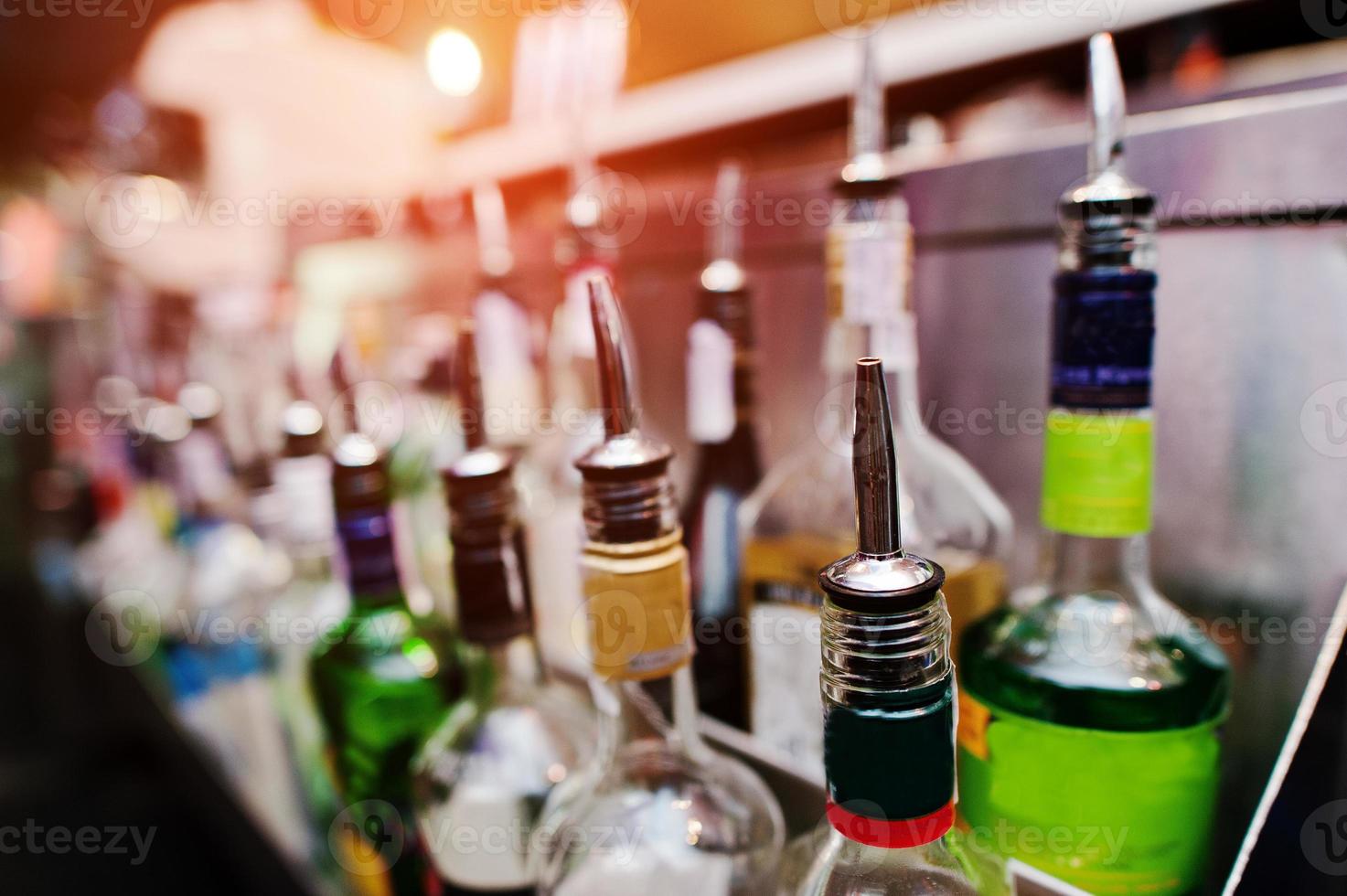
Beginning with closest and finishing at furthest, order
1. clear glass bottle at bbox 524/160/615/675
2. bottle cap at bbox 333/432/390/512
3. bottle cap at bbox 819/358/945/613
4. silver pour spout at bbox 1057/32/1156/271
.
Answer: bottle cap at bbox 819/358/945/613 → silver pour spout at bbox 1057/32/1156/271 → bottle cap at bbox 333/432/390/512 → clear glass bottle at bbox 524/160/615/675

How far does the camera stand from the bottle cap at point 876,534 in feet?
0.93

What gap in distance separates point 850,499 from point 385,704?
43cm

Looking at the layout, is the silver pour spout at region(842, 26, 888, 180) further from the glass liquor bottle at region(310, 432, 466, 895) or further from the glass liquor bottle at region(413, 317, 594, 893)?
the glass liquor bottle at region(310, 432, 466, 895)

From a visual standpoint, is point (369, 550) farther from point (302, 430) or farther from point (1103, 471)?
point (1103, 471)

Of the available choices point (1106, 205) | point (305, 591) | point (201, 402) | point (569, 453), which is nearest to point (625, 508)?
point (1106, 205)

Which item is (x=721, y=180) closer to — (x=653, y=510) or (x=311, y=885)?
(x=653, y=510)

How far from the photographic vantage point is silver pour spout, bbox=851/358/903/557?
0.29 meters

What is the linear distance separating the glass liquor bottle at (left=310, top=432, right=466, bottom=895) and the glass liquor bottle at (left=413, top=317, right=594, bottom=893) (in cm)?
9

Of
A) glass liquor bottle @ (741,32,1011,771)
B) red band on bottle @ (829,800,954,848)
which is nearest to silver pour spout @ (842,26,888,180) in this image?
glass liquor bottle @ (741,32,1011,771)

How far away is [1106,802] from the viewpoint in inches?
16.5

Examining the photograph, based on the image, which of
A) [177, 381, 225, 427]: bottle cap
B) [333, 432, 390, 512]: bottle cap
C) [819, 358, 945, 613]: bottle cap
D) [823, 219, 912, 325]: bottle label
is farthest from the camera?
[177, 381, 225, 427]: bottle cap

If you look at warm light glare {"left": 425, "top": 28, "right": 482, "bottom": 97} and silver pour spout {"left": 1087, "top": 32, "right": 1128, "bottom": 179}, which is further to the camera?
warm light glare {"left": 425, "top": 28, "right": 482, "bottom": 97}

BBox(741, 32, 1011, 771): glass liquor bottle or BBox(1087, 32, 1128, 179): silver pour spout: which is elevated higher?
BBox(1087, 32, 1128, 179): silver pour spout

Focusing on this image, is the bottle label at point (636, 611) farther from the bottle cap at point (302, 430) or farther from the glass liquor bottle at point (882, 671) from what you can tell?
the bottle cap at point (302, 430)
